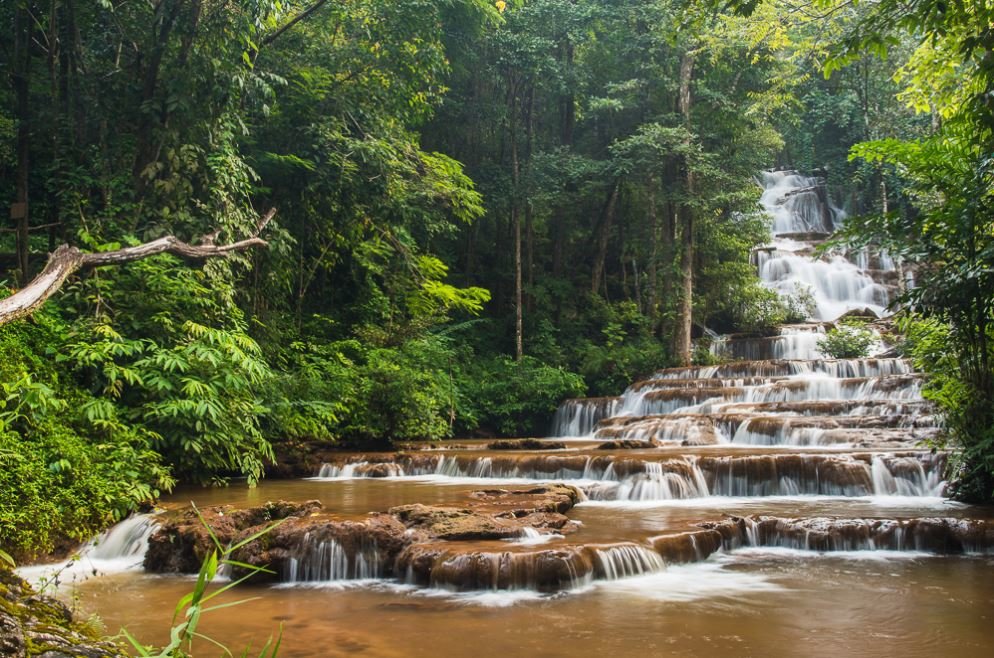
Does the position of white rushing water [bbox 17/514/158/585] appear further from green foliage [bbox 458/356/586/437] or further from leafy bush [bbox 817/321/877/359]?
leafy bush [bbox 817/321/877/359]

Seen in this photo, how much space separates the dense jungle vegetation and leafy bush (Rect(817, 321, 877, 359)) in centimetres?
317

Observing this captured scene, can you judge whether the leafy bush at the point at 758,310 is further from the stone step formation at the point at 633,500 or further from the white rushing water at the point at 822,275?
the stone step formation at the point at 633,500

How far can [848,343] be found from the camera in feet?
56.9

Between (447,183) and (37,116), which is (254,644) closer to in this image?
(37,116)

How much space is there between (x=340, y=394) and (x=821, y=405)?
26.9 feet

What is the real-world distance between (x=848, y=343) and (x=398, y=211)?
10856 millimetres

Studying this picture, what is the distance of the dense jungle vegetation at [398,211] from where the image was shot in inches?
295

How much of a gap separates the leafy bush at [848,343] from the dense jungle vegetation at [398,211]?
317 cm

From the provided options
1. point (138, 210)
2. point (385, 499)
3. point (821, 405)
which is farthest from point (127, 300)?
point (821, 405)

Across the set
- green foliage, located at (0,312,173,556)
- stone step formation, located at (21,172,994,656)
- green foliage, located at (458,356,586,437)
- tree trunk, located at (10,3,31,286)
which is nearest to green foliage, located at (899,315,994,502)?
stone step formation, located at (21,172,994,656)

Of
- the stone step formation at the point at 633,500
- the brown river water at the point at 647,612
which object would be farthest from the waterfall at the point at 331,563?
the brown river water at the point at 647,612

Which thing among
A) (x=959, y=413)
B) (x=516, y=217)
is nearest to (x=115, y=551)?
(x=959, y=413)

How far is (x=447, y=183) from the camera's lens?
15.7 meters

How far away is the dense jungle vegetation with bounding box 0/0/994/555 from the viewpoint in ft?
24.6
